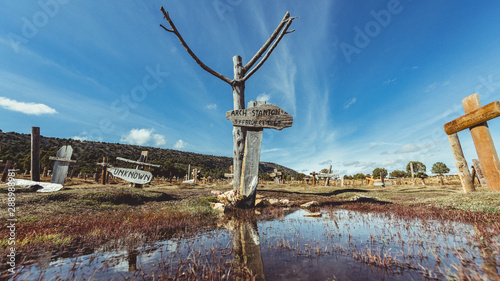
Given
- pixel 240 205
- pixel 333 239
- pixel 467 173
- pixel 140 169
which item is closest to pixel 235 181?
pixel 240 205

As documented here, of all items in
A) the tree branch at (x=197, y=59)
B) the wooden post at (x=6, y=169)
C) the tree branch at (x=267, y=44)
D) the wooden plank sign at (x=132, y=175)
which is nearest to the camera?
the tree branch at (x=197, y=59)

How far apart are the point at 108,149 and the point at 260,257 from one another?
70638 mm

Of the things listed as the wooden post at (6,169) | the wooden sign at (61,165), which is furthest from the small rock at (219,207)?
the wooden post at (6,169)

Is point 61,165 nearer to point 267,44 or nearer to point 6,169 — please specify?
point 6,169

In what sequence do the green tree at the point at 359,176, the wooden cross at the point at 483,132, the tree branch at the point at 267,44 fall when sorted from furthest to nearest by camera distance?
the green tree at the point at 359,176 < the tree branch at the point at 267,44 < the wooden cross at the point at 483,132

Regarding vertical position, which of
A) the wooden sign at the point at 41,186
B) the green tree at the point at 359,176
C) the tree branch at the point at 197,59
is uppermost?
the tree branch at the point at 197,59

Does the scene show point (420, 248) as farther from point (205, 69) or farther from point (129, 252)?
point (205, 69)

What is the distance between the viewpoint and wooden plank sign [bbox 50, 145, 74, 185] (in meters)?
12.4

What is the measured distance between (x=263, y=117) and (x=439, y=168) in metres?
107

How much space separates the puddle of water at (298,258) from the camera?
7.75ft

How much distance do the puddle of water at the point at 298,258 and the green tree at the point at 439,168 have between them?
10423 cm

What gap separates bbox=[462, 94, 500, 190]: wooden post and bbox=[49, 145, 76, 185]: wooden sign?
1948 centimetres

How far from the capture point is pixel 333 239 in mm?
3869

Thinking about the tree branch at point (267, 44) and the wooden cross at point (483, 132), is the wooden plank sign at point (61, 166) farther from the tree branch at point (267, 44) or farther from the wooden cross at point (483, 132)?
the wooden cross at point (483, 132)
